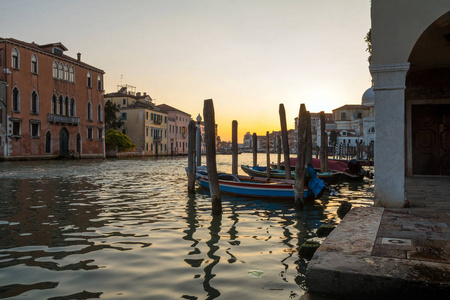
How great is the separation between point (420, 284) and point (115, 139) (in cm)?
4296

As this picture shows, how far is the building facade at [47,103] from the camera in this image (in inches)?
1144

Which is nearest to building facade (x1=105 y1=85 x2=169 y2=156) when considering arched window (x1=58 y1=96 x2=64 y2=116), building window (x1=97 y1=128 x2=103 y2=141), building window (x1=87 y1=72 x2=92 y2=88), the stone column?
building window (x1=97 y1=128 x2=103 y2=141)

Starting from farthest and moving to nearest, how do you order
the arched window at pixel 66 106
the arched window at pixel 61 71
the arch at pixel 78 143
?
the arch at pixel 78 143, the arched window at pixel 66 106, the arched window at pixel 61 71

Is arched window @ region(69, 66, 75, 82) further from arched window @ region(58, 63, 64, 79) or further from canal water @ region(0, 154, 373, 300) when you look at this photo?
canal water @ region(0, 154, 373, 300)

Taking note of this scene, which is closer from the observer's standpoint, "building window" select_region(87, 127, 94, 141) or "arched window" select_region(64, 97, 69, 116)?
"arched window" select_region(64, 97, 69, 116)

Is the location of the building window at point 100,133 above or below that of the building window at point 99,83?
below

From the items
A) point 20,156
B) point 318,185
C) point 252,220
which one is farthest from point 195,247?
point 20,156

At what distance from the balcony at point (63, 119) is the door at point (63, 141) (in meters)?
0.87

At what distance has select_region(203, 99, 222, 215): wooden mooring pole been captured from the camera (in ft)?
27.2

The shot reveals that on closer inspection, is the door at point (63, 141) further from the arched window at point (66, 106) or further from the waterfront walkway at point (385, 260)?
the waterfront walkway at point (385, 260)

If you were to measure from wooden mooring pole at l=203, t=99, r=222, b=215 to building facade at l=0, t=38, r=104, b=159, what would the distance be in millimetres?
25083

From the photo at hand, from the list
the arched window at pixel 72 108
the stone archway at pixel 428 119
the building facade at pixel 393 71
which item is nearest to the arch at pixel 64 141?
the arched window at pixel 72 108

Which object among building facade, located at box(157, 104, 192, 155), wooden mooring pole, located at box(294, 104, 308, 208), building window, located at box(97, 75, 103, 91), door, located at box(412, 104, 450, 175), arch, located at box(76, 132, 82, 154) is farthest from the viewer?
building facade, located at box(157, 104, 192, 155)

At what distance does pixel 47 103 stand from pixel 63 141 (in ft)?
13.0
